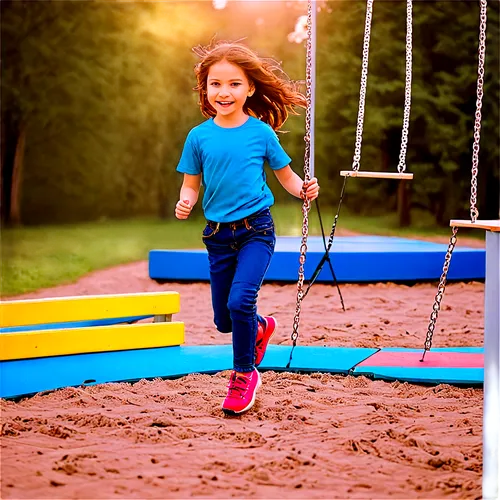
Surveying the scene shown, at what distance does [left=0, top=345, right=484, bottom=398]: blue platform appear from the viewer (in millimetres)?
3760

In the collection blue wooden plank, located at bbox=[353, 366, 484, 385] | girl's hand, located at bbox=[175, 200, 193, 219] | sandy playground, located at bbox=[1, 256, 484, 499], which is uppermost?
girl's hand, located at bbox=[175, 200, 193, 219]

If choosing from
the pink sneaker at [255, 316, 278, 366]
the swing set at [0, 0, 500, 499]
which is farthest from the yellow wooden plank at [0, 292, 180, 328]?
the pink sneaker at [255, 316, 278, 366]

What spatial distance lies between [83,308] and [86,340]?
0.28m

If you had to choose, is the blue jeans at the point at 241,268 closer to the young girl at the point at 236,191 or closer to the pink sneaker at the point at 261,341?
the young girl at the point at 236,191

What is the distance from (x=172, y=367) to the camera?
4.00 metres

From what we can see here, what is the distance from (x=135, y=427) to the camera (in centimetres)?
303

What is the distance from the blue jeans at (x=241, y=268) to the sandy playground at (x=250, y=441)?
0.29 m

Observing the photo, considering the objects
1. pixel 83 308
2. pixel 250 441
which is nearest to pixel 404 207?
pixel 83 308

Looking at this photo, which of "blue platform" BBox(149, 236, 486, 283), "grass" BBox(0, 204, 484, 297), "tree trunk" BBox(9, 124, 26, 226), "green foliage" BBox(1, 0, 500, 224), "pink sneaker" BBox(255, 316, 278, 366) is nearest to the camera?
"pink sneaker" BBox(255, 316, 278, 366)

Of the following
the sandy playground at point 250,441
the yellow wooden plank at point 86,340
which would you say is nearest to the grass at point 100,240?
the yellow wooden plank at point 86,340

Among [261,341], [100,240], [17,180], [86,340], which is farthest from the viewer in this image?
[17,180]

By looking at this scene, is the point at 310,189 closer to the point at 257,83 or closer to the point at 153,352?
the point at 257,83

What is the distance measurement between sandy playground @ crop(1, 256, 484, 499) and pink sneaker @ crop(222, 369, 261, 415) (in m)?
0.04

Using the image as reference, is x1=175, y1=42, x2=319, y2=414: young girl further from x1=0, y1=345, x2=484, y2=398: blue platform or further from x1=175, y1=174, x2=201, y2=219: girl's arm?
x1=0, y1=345, x2=484, y2=398: blue platform
